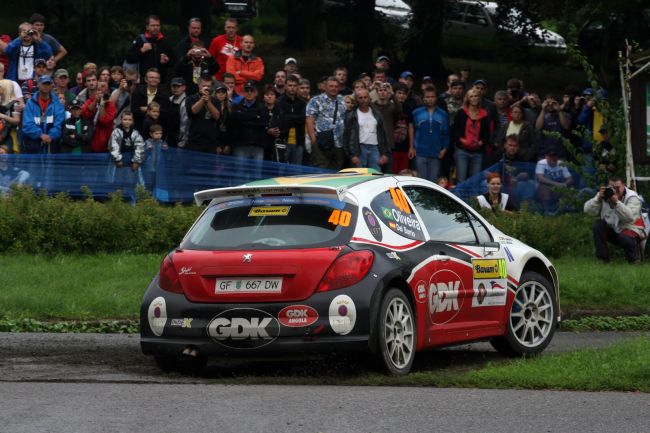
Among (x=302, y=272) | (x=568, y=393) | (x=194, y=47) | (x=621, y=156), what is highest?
(x=194, y=47)

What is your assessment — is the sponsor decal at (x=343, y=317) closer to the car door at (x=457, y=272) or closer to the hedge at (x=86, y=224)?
the car door at (x=457, y=272)

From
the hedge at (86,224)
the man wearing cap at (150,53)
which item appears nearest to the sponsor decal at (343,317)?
the hedge at (86,224)

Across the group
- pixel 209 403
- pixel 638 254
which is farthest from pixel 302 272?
pixel 638 254

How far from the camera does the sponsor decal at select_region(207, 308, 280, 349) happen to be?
1011 centimetres

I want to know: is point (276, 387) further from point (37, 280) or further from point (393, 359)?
point (37, 280)

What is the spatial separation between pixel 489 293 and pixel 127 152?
949cm

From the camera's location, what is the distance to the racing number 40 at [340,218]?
10.5m

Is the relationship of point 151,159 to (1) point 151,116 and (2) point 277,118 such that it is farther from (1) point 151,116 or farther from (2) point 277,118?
(2) point 277,118

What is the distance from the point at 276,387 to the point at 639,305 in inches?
310

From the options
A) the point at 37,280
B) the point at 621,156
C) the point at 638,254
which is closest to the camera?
the point at 37,280

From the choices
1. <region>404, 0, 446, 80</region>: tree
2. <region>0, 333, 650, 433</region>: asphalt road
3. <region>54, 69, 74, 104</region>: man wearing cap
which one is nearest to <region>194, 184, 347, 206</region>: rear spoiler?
<region>0, 333, 650, 433</region>: asphalt road

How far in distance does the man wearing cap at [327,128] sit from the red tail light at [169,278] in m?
10.7

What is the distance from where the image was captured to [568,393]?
9773 mm

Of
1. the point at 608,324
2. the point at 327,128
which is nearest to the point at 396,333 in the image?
the point at 608,324
